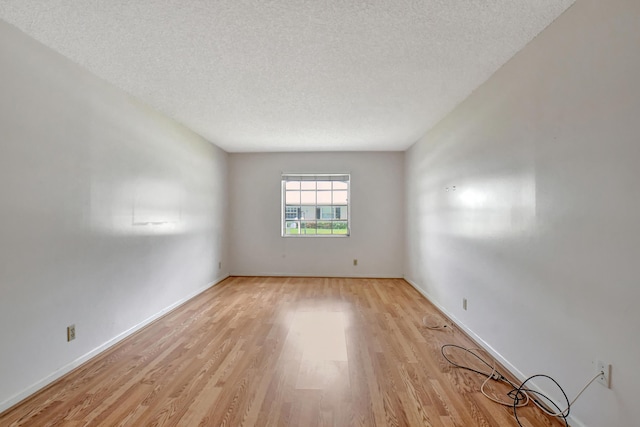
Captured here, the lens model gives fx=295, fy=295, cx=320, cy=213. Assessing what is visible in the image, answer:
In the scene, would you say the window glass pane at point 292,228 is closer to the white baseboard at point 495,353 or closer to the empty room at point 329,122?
the empty room at point 329,122

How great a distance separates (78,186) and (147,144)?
3.47 feet

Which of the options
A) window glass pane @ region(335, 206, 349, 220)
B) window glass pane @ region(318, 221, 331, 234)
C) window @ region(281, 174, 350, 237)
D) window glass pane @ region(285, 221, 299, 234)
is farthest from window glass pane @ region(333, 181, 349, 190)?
window glass pane @ region(285, 221, 299, 234)

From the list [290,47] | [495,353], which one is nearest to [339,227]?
[495,353]

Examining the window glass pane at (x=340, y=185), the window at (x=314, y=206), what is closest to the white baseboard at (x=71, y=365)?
the window at (x=314, y=206)

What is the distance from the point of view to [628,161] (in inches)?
52.7

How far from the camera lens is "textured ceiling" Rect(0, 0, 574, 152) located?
1.73 m

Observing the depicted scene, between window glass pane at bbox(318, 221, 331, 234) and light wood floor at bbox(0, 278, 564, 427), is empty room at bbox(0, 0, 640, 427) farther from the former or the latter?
window glass pane at bbox(318, 221, 331, 234)

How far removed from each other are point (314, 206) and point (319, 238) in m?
0.63

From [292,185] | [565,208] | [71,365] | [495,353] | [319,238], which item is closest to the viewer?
[565,208]

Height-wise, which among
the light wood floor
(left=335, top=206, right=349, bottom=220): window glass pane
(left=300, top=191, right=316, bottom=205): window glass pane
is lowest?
the light wood floor

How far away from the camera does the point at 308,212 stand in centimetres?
579

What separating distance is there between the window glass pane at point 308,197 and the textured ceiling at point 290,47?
2460mm

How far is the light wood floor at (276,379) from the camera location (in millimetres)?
1714

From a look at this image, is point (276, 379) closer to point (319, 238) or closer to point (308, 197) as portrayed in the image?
point (319, 238)
